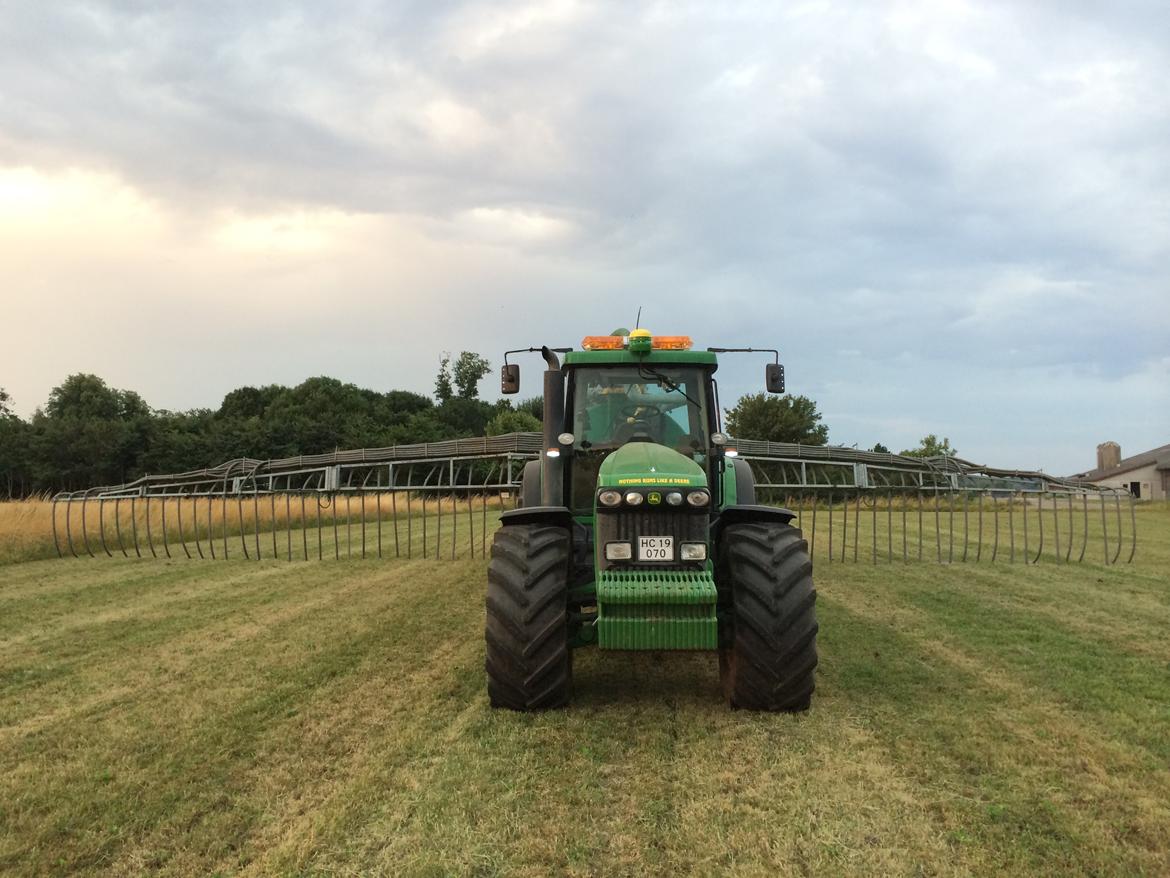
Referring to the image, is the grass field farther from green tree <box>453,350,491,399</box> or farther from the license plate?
green tree <box>453,350,491,399</box>

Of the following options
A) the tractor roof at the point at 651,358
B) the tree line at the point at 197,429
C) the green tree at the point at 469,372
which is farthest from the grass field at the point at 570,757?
the green tree at the point at 469,372

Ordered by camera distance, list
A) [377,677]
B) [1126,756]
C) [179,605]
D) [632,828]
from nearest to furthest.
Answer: [632,828]
[1126,756]
[377,677]
[179,605]

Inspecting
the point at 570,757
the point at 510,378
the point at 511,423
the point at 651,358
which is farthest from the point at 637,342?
the point at 511,423

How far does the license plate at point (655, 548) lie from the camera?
4734 millimetres

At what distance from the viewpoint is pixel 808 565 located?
15.6 ft

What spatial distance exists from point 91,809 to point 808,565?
12.8 ft

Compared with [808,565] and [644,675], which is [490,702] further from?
[808,565]

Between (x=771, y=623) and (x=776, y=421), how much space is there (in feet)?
144

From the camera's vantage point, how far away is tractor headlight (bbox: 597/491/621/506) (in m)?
4.70

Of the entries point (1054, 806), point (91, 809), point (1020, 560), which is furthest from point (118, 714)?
point (1020, 560)

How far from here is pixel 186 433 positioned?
176ft

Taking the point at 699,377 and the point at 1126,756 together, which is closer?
the point at 1126,756

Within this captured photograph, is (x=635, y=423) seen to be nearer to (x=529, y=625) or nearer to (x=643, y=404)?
(x=643, y=404)

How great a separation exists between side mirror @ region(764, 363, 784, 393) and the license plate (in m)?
2.66
